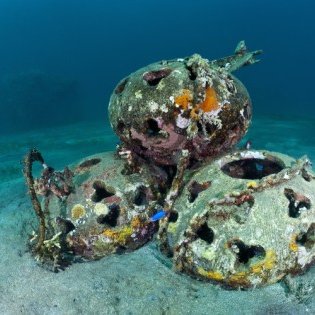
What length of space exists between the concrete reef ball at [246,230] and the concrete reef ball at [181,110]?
65 cm

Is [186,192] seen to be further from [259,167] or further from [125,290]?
[125,290]

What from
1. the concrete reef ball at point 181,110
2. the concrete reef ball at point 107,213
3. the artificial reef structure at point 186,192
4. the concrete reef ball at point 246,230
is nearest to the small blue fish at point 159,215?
the artificial reef structure at point 186,192

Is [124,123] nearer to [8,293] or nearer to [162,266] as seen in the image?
[162,266]

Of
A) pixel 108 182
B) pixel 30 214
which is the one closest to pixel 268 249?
pixel 108 182

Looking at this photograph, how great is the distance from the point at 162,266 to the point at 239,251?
1.20 meters

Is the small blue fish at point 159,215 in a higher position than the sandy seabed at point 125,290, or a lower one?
higher

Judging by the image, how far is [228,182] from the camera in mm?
5262

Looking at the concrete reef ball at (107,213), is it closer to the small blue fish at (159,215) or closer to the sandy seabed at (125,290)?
the sandy seabed at (125,290)

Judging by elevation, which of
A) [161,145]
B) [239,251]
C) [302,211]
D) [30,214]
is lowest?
[30,214]

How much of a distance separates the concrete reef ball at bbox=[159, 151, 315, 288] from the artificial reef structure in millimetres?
14

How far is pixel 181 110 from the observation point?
529 centimetres

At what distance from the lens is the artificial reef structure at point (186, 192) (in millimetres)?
4773

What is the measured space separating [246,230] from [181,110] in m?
1.89

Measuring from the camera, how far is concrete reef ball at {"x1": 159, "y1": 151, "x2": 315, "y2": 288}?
469 cm
